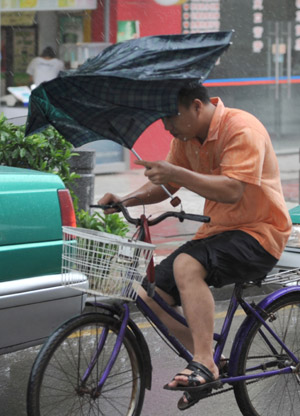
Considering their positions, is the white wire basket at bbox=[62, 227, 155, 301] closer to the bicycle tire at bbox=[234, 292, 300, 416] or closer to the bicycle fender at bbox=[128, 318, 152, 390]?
the bicycle fender at bbox=[128, 318, 152, 390]

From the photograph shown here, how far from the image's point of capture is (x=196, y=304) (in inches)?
161

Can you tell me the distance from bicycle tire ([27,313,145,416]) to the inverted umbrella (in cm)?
89

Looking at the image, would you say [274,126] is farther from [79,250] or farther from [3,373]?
[79,250]

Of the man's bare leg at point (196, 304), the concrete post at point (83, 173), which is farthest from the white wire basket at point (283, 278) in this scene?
the concrete post at point (83, 173)

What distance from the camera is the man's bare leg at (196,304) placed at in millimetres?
4102

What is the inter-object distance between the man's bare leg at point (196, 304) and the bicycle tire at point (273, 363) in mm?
329

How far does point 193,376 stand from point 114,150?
1046 cm

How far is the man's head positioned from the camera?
4.11 m

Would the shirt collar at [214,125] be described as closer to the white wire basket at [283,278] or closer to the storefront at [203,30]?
the white wire basket at [283,278]

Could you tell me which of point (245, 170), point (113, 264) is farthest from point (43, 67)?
point (113, 264)

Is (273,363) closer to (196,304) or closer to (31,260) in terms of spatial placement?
(196,304)

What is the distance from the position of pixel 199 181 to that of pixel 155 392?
1.81m

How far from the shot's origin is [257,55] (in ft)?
52.8

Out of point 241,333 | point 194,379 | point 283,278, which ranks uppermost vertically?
point 283,278
